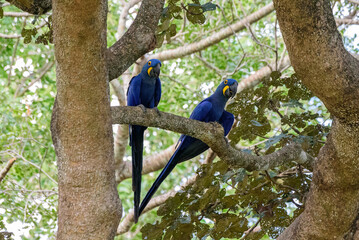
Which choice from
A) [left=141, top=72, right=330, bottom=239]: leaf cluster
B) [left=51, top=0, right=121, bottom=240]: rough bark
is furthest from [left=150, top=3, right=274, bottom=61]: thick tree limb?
[left=51, top=0, right=121, bottom=240]: rough bark

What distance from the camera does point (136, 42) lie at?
2.19m

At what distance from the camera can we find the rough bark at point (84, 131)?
1.55 m

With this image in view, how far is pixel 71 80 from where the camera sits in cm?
159

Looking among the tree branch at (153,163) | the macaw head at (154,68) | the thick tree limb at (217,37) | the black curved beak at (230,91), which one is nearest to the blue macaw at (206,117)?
the black curved beak at (230,91)

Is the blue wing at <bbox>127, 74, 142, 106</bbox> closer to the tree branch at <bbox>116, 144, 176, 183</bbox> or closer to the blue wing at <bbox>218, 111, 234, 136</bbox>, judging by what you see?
the blue wing at <bbox>218, 111, 234, 136</bbox>

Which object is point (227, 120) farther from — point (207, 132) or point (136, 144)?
point (207, 132)

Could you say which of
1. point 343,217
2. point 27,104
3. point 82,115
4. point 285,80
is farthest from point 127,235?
point 82,115

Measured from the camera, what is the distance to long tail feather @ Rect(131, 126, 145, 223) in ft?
9.05

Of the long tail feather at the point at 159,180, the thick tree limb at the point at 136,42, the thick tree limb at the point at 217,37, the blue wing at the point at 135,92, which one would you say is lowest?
the long tail feather at the point at 159,180

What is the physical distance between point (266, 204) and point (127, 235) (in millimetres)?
5053

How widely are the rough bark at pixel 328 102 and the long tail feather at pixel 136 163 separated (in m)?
0.95

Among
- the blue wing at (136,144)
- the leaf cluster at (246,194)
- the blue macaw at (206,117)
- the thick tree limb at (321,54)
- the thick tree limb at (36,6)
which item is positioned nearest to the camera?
the thick tree limb at (321,54)

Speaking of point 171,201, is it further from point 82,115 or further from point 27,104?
point 27,104

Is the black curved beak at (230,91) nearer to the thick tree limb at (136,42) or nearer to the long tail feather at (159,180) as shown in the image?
the long tail feather at (159,180)
